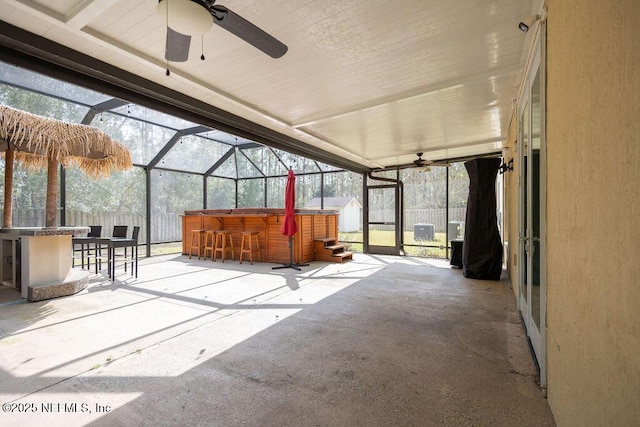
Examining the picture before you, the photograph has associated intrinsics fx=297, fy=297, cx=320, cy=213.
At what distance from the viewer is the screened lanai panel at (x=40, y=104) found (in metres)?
5.15

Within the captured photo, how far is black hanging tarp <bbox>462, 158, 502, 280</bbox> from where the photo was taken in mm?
5359

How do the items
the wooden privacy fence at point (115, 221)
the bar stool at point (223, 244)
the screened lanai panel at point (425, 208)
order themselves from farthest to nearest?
1. the screened lanai panel at point (425, 208)
2. the bar stool at point (223, 244)
3. the wooden privacy fence at point (115, 221)

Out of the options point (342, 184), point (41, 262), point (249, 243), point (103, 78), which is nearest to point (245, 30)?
point (103, 78)

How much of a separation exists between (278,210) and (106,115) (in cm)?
422

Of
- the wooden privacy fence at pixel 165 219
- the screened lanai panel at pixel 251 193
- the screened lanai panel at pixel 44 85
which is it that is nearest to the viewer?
the screened lanai panel at pixel 44 85

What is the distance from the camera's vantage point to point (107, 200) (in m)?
7.41

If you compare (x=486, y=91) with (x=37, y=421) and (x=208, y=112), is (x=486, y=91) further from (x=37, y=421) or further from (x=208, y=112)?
(x=37, y=421)

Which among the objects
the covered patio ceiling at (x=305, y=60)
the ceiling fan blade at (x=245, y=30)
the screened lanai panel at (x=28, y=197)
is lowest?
the screened lanai panel at (x=28, y=197)

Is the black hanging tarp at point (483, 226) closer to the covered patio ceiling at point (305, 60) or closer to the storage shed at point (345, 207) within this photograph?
the covered patio ceiling at point (305, 60)

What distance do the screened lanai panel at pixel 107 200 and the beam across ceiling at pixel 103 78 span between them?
3461 millimetres

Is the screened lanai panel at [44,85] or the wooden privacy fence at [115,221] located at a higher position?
the screened lanai panel at [44,85]

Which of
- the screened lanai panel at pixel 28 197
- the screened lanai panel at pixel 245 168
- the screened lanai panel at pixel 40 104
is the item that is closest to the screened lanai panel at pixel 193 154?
the screened lanai panel at pixel 245 168

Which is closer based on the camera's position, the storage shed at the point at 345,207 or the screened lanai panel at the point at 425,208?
the screened lanai panel at the point at 425,208

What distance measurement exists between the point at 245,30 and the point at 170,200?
25.9ft
